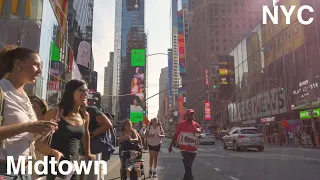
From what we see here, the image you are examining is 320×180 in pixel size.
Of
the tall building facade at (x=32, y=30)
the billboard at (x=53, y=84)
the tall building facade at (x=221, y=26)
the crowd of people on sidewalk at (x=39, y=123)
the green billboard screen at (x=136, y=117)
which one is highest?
the tall building facade at (x=221, y=26)

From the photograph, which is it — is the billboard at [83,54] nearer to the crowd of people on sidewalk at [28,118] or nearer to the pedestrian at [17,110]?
the crowd of people on sidewalk at [28,118]

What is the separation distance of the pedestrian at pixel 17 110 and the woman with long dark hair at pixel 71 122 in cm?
81

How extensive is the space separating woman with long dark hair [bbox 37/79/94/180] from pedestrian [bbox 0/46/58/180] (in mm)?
811

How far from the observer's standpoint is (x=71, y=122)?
325cm

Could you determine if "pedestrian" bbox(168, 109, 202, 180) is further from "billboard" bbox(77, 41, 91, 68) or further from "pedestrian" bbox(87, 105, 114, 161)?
"billboard" bbox(77, 41, 91, 68)

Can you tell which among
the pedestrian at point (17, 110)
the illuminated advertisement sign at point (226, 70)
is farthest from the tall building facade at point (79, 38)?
the pedestrian at point (17, 110)

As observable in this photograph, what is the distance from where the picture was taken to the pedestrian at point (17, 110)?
1965mm

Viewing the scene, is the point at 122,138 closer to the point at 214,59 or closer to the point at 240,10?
the point at 214,59

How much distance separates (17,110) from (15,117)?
0.06 m

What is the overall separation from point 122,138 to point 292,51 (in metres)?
34.0

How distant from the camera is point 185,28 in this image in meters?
182

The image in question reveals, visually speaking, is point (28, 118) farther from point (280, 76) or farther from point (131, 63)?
point (131, 63)

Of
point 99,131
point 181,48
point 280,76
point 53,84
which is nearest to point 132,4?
point 280,76

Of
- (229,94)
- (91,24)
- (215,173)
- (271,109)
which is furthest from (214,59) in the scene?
(215,173)
